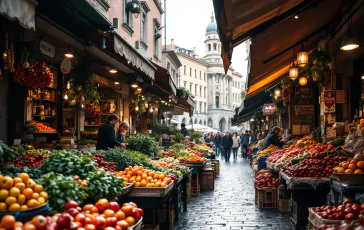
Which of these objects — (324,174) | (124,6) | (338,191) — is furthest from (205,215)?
(124,6)

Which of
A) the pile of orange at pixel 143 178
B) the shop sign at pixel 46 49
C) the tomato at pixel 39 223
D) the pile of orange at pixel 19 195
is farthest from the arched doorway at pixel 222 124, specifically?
the tomato at pixel 39 223

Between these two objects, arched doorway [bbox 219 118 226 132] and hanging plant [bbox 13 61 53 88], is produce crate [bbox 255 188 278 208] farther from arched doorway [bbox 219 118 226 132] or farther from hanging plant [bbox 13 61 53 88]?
arched doorway [bbox 219 118 226 132]

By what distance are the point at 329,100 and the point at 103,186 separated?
6.38 metres

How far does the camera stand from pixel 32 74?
6.99 meters

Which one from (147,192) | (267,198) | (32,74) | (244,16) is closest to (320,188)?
(267,198)

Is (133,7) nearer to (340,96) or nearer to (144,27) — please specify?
(144,27)

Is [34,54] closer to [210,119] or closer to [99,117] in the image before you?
[99,117]

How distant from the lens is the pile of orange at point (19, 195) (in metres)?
2.98

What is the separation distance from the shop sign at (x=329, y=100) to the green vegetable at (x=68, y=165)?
6174 millimetres

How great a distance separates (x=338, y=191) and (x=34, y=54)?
217 inches

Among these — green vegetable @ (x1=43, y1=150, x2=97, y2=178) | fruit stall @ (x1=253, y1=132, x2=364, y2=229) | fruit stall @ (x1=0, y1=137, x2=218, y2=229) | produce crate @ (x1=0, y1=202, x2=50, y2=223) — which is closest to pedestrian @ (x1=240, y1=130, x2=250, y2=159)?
fruit stall @ (x1=253, y1=132, x2=364, y2=229)

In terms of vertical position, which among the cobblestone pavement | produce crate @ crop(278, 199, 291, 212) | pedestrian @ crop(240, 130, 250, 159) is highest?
pedestrian @ crop(240, 130, 250, 159)

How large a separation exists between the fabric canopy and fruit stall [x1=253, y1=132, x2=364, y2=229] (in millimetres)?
2454

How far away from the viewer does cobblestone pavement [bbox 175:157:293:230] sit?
713cm
